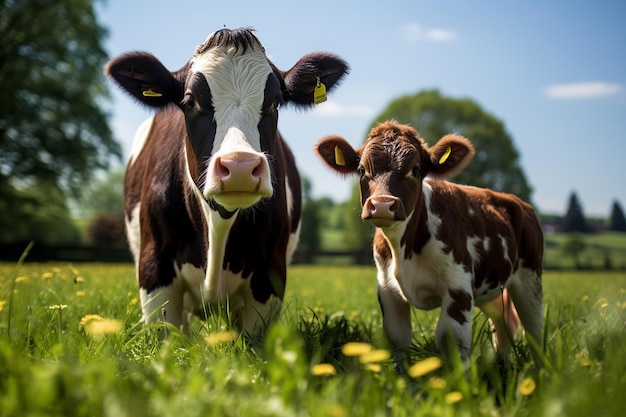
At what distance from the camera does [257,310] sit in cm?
412

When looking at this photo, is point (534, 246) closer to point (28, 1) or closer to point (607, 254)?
point (28, 1)

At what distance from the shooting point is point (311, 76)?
4371 millimetres

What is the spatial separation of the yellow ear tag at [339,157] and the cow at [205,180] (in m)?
0.47

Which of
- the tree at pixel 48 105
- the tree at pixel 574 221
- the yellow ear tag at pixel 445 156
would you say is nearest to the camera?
the yellow ear tag at pixel 445 156

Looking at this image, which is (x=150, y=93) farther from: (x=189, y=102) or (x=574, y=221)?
(x=574, y=221)

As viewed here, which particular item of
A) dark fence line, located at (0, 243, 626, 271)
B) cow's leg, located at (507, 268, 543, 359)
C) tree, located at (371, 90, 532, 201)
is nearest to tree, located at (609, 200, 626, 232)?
dark fence line, located at (0, 243, 626, 271)

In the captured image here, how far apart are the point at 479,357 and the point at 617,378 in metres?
1.40

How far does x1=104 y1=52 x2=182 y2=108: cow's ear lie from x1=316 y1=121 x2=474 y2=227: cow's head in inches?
47.5

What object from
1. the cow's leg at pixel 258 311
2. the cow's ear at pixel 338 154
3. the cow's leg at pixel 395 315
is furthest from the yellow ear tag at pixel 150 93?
the cow's leg at pixel 395 315

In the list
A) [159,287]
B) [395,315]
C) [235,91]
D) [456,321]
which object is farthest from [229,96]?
[456,321]

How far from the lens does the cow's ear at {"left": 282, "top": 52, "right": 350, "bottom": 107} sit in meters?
4.34

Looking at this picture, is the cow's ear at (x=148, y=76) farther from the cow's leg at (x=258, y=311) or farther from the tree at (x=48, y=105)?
the tree at (x=48, y=105)

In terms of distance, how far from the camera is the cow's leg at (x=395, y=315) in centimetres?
406

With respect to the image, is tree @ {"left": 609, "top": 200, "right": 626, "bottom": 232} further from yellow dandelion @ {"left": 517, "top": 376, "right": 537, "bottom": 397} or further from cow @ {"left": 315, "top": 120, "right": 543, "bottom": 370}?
yellow dandelion @ {"left": 517, "top": 376, "right": 537, "bottom": 397}
